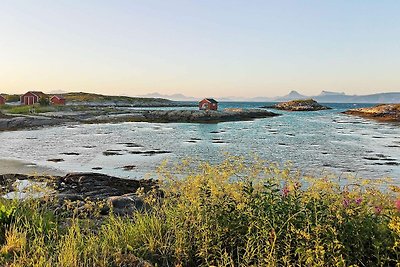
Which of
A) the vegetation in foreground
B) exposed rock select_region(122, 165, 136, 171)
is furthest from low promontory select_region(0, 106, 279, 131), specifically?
the vegetation in foreground

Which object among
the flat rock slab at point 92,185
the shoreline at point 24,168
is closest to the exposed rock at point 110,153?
the shoreline at point 24,168

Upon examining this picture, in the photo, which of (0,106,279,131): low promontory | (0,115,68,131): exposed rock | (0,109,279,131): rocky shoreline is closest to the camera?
(0,115,68,131): exposed rock

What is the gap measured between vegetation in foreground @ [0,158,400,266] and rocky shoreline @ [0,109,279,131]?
4640 centimetres

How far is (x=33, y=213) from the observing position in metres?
6.53

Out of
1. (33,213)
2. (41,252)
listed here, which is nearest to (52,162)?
(33,213)

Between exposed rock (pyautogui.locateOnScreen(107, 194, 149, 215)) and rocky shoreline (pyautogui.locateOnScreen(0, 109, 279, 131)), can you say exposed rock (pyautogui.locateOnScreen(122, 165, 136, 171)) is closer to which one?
exposed rock (pyautogui.locateOnScreen(107, 194, 149, 215))

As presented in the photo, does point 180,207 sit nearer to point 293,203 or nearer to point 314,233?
point 293,203

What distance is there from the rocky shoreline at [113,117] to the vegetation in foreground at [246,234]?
46399 millimetres

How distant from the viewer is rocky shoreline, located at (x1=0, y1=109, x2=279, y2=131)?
1969 inches

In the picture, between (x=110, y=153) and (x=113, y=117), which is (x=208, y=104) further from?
(x=110, y=153)

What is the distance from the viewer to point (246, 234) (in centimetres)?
441

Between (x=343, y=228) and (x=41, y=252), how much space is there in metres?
3.65

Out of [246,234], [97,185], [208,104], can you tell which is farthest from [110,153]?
[208,104]

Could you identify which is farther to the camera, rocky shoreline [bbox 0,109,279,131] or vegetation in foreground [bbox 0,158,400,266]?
rocky shoreline [bbox 0,109,279,131]
